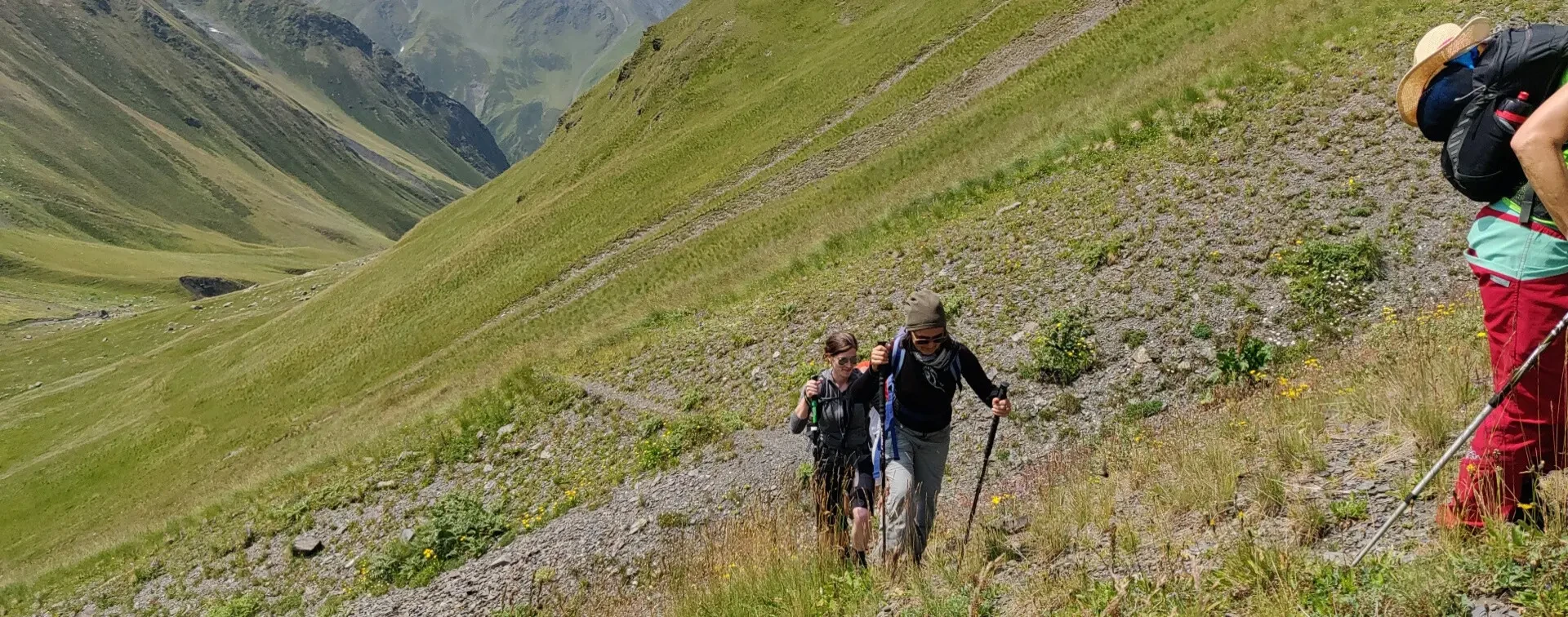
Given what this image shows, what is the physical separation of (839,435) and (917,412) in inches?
42.4

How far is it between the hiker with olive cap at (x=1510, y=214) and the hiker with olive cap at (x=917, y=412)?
297 cm

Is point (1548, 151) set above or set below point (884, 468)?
above

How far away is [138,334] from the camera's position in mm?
80188

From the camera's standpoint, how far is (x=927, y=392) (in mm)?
6406

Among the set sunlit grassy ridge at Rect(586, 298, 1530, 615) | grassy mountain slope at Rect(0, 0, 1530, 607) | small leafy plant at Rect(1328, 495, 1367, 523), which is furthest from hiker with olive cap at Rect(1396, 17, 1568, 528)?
grassy mountain slope at Rect(0, 0, 1530, 607)

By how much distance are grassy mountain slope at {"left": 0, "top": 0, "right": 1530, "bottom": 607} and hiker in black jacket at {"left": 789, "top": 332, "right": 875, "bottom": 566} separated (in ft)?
14.2

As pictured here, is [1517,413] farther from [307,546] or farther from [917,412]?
[307,546]

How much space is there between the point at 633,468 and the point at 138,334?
93434 millimetres

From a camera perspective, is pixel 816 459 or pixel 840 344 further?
pixel 816 459

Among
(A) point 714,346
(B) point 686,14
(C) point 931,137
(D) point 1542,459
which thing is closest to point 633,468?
(A) point 714,346

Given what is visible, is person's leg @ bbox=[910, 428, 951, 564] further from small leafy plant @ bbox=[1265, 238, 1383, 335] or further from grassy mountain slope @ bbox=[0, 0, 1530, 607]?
small leafy plant @ bbox=[1265, 238, 1383, 335]

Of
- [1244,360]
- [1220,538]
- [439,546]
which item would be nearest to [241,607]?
[439,546]

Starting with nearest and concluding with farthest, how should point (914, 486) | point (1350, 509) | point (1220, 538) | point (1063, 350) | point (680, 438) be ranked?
1. point (1350, 509)
2. point (1220, 538)
3. point (914, 486)
4. point (1063, 350)
5. point (680, 438)

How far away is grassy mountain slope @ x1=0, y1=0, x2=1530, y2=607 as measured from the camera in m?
12.3
